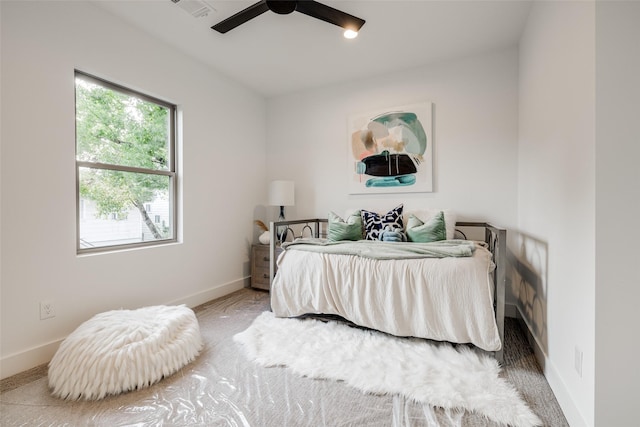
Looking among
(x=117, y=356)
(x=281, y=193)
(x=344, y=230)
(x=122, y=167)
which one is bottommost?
(x=117, y=356)

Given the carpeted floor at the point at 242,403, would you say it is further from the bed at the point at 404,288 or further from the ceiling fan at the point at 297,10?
the ceiling fan at the point at 297,10

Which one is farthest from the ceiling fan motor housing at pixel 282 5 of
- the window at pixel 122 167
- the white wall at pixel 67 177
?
the window at pixel 122 167

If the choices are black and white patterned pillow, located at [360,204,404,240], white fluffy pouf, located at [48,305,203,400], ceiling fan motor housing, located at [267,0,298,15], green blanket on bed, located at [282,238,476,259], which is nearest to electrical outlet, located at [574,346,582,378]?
green blanket on bed, located at [282,238,476,259]

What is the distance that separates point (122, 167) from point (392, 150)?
2408 mm

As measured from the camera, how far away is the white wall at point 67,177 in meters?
1.57

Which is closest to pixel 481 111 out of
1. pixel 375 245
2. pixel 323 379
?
pixel 375 245

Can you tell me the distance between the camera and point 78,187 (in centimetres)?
192

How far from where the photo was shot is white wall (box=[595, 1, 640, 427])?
0.98m

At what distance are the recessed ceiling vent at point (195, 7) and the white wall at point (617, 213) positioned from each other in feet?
6.95

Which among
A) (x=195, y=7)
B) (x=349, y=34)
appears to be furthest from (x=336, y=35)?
(x=195, y=7)

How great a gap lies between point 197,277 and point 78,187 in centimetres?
120

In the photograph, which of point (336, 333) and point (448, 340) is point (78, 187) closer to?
point (336, 333)

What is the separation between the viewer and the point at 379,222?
265cm

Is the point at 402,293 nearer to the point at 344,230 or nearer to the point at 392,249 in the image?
the point at 392,249
